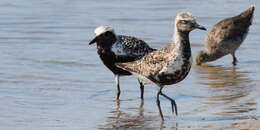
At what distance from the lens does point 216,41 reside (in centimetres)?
1388

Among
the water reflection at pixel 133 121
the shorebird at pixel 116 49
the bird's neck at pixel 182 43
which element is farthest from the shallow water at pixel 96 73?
the bird's neck at pixel 182 43

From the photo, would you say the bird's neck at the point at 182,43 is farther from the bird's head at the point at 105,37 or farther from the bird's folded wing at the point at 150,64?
the bird's head at the point at 105,37

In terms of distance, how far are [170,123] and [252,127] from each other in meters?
1.14

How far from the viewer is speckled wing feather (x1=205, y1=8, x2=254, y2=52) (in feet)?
44.3

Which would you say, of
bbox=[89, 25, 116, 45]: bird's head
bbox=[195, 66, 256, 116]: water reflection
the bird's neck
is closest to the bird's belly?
the bird's neck

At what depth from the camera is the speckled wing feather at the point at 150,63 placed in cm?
859

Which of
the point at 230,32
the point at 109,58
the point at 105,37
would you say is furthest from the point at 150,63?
the point at 230,32

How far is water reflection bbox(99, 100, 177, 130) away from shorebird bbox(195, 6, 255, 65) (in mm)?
4264

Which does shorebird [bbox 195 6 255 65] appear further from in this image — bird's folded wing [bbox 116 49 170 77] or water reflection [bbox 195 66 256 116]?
bird's folded wing [bbox 116 49 170 77]

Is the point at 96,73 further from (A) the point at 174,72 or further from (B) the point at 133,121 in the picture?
(A) the point at 174,72

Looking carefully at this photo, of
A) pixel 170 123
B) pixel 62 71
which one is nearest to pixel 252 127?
pixel 170 123

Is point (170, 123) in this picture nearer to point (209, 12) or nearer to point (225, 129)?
point (225, 129)

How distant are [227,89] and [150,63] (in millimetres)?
2228

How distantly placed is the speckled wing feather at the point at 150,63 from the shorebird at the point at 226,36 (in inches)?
170
